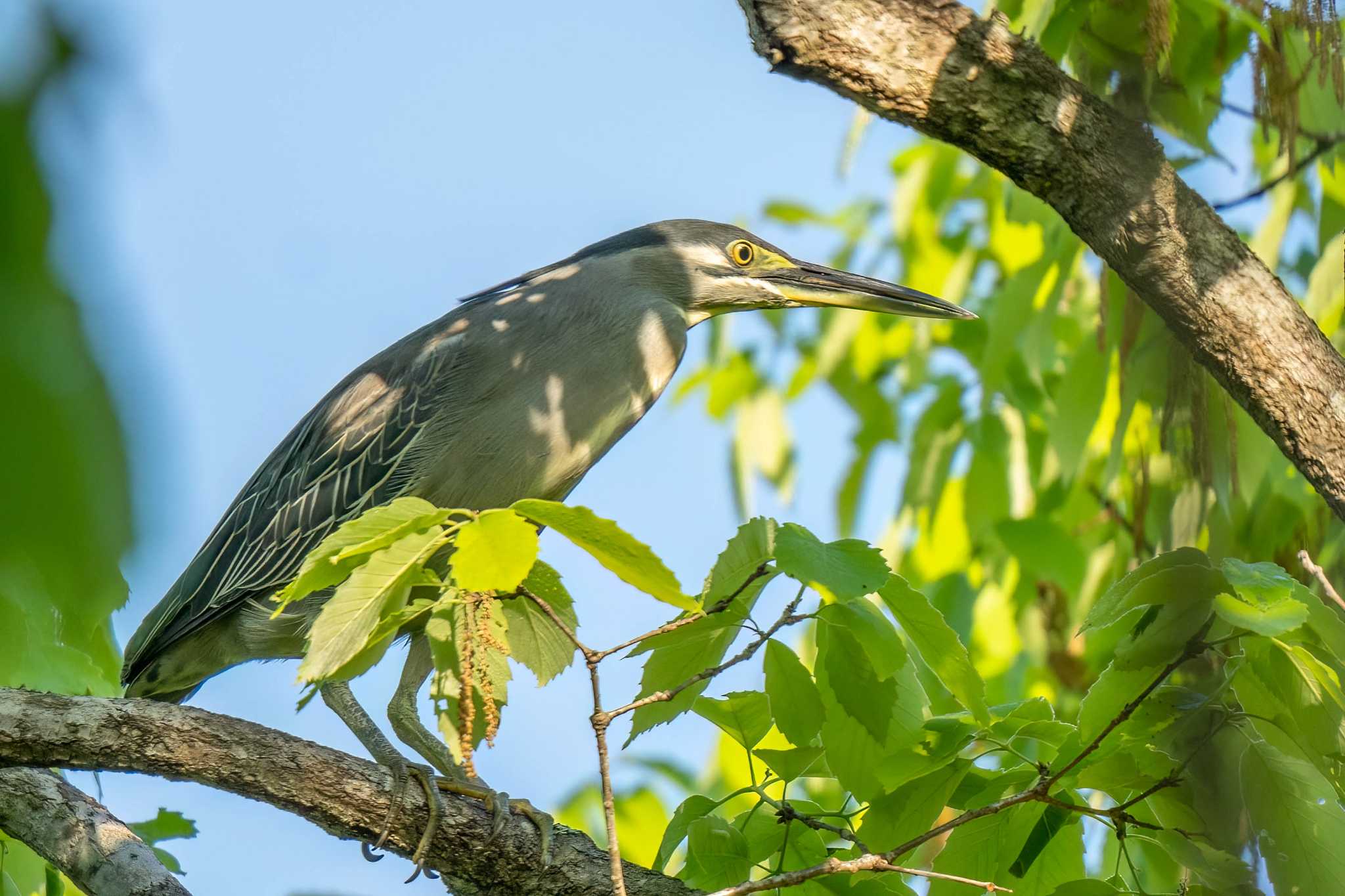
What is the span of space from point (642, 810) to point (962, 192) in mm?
2568

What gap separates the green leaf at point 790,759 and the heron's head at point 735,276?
1.98 metres

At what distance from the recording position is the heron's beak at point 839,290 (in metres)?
3.79

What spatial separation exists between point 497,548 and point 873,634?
61cm

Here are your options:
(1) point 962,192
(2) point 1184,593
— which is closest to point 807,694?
(2) point 1184,593

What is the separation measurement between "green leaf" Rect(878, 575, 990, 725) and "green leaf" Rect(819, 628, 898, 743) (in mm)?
75

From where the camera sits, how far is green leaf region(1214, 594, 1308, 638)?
147 cm

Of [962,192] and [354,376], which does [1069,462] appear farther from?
[354,376]

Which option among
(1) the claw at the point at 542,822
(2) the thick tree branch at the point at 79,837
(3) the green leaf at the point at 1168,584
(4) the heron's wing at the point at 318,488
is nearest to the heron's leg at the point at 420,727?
(1) the claw at the point at 542,822

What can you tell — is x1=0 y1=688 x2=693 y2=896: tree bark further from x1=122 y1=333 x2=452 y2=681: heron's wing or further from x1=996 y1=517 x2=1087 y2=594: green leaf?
x1=996 y1=517 x2=1087 y2=594: green leaf

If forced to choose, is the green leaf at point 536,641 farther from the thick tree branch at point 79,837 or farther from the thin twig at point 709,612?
the thick tree branch at point 79,837

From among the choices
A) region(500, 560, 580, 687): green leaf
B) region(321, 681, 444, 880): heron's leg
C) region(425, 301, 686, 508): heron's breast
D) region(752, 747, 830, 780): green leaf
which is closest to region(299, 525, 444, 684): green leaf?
region(500, 560, 580, 687): green leaf

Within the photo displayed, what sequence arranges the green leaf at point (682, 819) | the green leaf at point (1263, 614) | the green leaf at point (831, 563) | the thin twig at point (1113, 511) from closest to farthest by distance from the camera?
the green leaf at point (1263, 614) → the green leaf at point (831, 563) → the green leaf at point (682, 819) → the thin twig at point (1113, 511)

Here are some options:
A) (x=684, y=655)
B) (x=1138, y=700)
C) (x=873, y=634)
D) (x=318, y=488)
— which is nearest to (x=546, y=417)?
(x=318, y=488)

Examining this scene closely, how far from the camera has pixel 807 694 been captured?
77.0 inches
